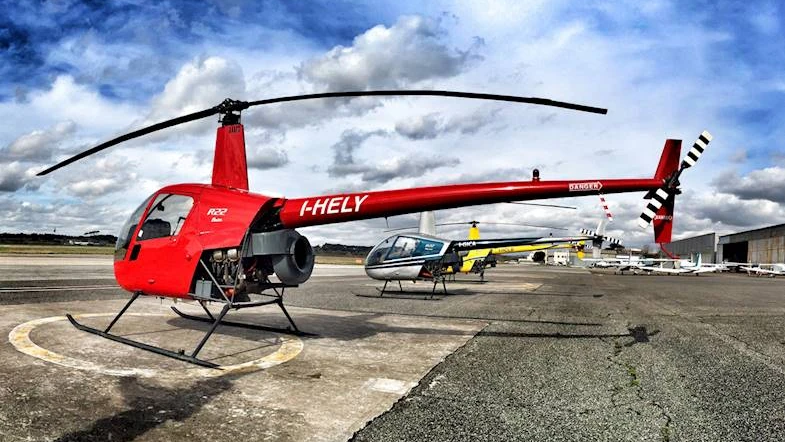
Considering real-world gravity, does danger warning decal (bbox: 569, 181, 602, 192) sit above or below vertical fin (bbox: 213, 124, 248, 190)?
below

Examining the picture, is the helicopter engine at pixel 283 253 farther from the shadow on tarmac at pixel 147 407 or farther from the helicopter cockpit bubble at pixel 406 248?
the helicopter cockpit bubble at pixel 406 248

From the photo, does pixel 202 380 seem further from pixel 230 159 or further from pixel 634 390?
pixel 634 390

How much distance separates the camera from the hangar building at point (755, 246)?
83.9 m

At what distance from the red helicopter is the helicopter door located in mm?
17

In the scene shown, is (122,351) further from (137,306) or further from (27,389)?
(137,306)

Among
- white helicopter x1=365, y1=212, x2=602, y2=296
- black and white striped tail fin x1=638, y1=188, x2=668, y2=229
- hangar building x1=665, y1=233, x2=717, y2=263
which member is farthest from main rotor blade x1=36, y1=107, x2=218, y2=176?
hangar building x1=665, y1=233, x2=717, y2=263

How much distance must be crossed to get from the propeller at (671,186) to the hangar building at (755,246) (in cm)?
9573

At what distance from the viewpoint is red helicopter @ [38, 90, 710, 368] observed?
23.0 ft

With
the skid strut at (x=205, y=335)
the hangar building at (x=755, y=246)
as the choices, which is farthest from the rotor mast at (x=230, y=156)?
the hangar building at (x=755, y=246)

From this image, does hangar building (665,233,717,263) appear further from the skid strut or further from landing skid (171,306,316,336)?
the skid strut

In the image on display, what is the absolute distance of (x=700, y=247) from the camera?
388ft

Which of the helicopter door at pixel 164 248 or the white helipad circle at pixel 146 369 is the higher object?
the helicopter door at pixel 164 248

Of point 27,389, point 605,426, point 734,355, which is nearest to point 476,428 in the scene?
point 605,426

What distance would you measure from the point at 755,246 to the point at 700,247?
82.1ft
